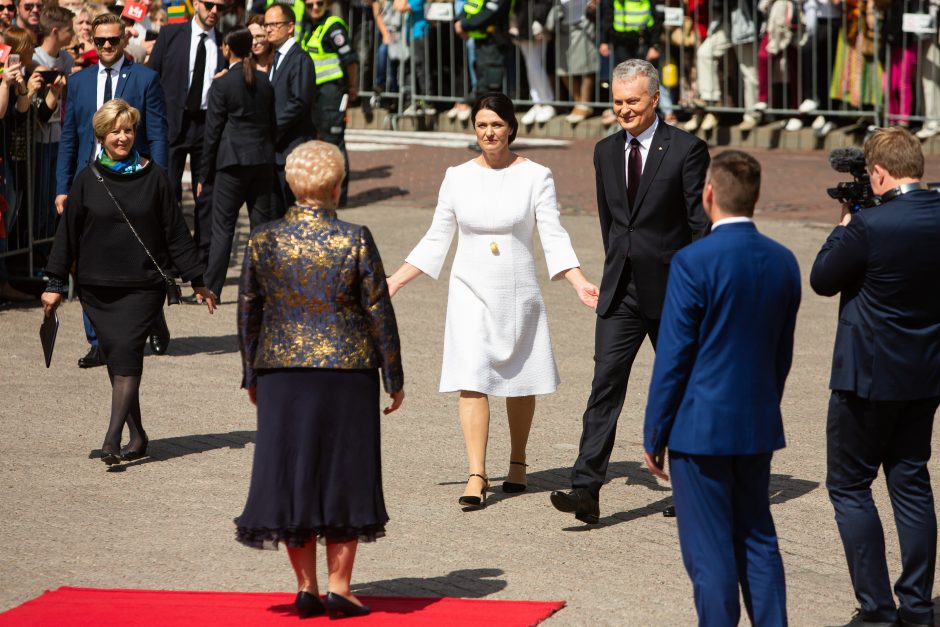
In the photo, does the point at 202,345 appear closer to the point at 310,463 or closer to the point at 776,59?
the point at 310,463

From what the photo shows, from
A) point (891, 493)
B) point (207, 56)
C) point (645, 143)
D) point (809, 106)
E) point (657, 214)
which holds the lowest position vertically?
point (891, 493)

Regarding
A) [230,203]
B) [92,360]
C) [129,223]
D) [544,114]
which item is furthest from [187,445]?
[544,114]

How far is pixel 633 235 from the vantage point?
694 centimetres

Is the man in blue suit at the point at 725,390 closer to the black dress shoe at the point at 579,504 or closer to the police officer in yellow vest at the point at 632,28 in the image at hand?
the black dress shoe at the point at 579,504

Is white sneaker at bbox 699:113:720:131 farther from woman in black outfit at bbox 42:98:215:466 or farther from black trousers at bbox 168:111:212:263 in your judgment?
woman in black outfit at bbox 42:98:215:466

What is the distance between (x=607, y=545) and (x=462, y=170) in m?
1.86

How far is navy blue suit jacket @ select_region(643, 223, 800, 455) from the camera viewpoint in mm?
4785

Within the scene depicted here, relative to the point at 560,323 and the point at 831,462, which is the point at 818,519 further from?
the point at 560,323

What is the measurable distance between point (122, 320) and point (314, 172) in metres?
2.68

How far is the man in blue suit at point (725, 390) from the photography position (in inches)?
189

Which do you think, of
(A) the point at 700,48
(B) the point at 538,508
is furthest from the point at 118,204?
(A) the point at 700,48

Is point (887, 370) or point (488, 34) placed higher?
point (488, 34)

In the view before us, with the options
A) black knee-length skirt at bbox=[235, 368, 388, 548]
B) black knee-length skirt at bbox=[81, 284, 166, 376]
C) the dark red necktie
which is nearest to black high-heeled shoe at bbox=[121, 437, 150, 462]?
black knee-length skirt at bbox=[81, 284, 166, 376]

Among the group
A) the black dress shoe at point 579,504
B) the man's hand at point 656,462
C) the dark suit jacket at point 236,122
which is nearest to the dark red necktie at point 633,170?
the black dress shoe at point 579,504
